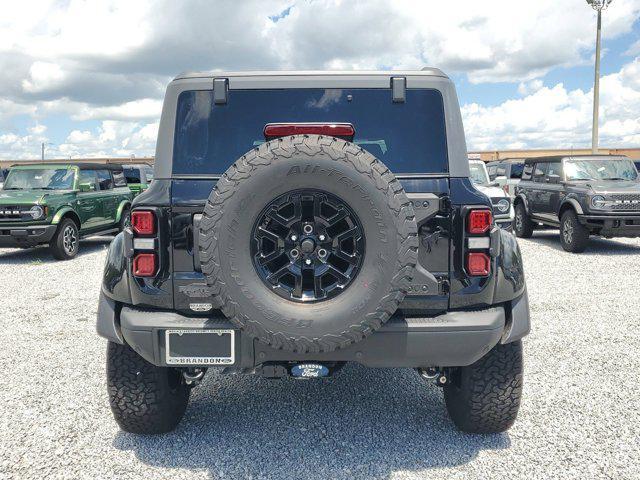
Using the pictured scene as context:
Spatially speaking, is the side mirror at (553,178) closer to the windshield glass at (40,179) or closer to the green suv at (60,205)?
the green suv at (60,205)

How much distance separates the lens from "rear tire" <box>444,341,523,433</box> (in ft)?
9.46

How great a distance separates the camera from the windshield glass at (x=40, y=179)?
10133 millimetres

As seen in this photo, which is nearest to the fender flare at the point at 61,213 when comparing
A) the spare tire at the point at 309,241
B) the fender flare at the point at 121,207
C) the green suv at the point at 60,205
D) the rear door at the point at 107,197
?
the green suv at the point at 60,205

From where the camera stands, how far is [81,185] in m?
10.3

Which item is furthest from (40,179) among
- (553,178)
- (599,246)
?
(599,246)

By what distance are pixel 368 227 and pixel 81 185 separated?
9440 millimetres

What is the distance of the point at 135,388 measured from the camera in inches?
114

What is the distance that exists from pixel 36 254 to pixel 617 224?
11.2 m

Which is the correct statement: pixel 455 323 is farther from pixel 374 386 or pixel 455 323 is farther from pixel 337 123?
pixel 374 386

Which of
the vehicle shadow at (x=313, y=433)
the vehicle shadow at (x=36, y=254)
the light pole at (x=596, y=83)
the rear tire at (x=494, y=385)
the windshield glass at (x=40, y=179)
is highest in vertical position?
the light pole at (x=596, y=83)

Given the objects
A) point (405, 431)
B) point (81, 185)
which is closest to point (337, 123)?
point (405, 431)

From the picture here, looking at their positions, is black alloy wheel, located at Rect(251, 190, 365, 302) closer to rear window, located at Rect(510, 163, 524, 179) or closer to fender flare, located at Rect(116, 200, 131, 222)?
fender flare, located at Rect(116, 200, 131, 222)

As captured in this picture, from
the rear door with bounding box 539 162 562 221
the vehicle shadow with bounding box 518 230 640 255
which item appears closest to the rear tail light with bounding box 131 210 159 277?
the vehicle shadow with bounding box 518 230 640 255

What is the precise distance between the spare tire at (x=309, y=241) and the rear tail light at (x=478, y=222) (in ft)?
1.40
